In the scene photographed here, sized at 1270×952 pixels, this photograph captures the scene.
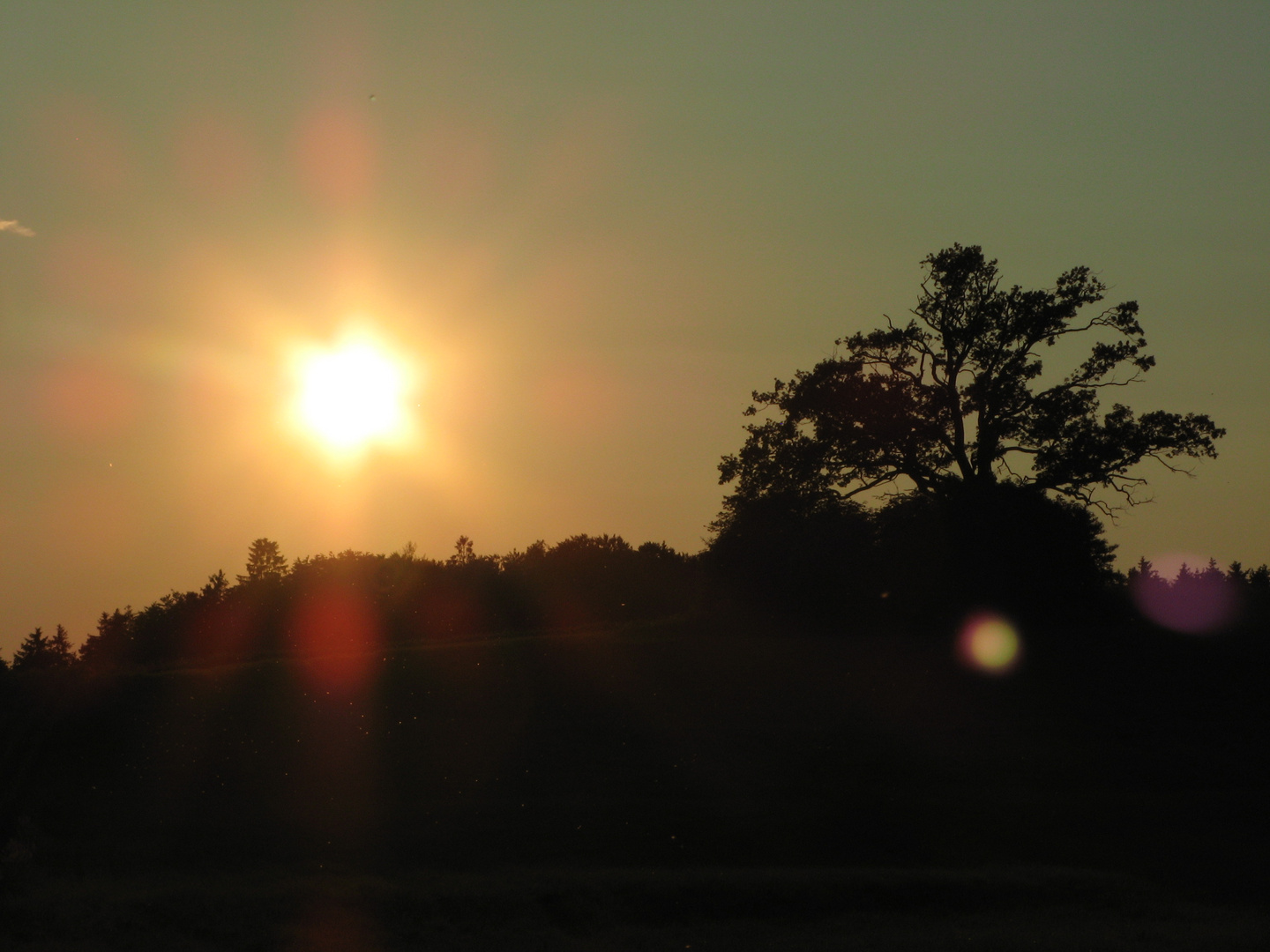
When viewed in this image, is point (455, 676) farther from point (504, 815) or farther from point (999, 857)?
point (999, 857)

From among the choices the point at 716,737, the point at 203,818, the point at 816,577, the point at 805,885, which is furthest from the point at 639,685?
the point at 805,885

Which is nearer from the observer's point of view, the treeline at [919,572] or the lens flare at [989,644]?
the lens flare at [989,644]

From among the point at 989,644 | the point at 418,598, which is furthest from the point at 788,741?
the point at 418,598

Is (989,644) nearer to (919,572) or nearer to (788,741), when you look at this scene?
(919,572)

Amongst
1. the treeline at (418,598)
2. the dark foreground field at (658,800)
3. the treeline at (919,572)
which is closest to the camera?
the dark foreground field at (658,800)

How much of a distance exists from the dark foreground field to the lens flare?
2.39 feet

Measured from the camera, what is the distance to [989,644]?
123 ft

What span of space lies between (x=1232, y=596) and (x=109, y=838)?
143ft

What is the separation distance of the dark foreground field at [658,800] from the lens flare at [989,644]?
0.73 m

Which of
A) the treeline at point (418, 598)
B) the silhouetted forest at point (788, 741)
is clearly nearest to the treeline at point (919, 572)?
the silhouetted forest at point (788, 741)

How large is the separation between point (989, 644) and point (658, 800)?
16656 mm

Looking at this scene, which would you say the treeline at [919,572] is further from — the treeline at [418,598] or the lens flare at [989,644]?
the treeline at [418,598]

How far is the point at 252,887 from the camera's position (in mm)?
18172

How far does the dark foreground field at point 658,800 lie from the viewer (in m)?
16.8
